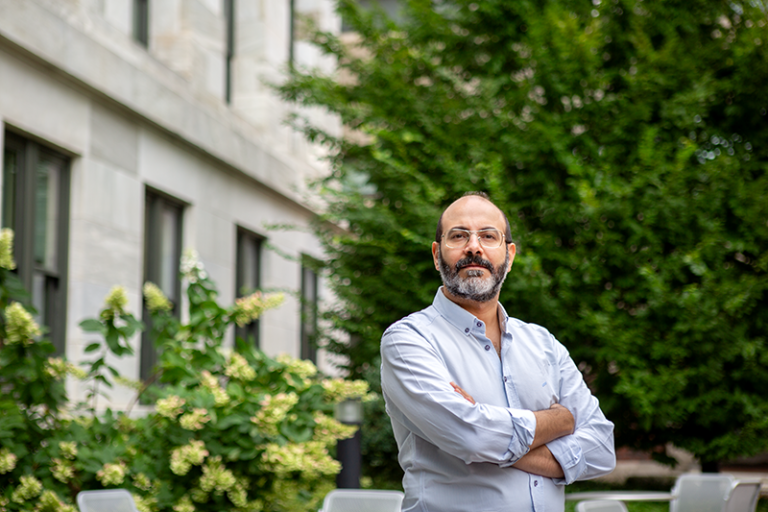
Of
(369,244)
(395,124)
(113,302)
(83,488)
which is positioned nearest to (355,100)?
(395,124)

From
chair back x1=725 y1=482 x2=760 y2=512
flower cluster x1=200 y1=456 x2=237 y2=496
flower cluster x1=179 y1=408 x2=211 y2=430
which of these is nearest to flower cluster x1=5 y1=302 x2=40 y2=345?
flower cluster x1=179 y1=408 x2=211 y2=430

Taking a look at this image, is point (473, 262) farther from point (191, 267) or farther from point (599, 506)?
point (191, 267)

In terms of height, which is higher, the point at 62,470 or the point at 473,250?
the point at 473,250

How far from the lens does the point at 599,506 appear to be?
14.6ft

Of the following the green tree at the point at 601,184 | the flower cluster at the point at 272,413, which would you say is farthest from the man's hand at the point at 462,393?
the green tree at the point at 601,184

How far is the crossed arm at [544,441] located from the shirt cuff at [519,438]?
5 centimetres

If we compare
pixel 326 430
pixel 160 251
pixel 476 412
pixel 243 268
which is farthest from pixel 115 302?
pixel 243 268

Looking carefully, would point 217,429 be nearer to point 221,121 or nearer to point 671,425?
point 671,425

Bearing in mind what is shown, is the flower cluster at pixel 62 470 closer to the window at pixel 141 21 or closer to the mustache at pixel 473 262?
the mustache at pixel 473 262

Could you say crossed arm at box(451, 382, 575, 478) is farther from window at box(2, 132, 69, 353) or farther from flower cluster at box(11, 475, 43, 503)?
window at box(2, 132, 69, 353)

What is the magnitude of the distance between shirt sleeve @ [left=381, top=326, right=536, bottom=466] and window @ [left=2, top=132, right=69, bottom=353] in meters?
7.13

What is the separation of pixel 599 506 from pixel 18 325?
12.7ft

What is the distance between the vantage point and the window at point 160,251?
36.6 feet

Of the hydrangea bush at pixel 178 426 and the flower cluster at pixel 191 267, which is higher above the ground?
the flower cluster at pixel 191 267
